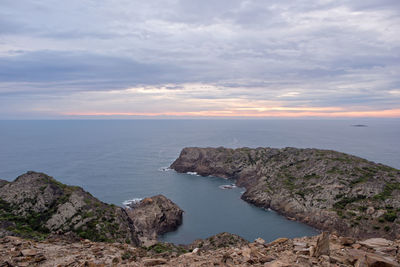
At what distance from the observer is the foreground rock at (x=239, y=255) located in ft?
36.5

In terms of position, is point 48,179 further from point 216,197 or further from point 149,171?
point 149,171

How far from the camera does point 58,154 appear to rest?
173 meters

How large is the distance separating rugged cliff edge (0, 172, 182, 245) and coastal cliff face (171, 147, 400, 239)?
52.4m

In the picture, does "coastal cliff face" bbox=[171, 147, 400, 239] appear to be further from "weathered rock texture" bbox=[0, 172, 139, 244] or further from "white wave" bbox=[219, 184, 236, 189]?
"weathered rock texture" bbox=[0, 172, 139, 244]

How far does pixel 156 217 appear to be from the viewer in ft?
217

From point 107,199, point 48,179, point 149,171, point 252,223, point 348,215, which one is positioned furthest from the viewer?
point 149,171

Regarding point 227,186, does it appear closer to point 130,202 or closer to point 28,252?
point 130,202

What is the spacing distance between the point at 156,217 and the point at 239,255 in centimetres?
5743

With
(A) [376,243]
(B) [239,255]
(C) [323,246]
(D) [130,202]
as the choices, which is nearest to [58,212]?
(B) [239,255]

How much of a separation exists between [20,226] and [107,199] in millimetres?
61665

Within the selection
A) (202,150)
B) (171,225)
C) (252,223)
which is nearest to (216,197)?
(252,223)

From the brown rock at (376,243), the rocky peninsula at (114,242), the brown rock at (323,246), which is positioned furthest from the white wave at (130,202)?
the brown rock at (376,243)

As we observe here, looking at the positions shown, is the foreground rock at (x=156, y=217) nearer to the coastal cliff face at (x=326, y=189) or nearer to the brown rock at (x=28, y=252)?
the coastal cliff face at (x=326, y=189)

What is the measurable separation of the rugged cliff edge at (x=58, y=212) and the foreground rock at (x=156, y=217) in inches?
989
